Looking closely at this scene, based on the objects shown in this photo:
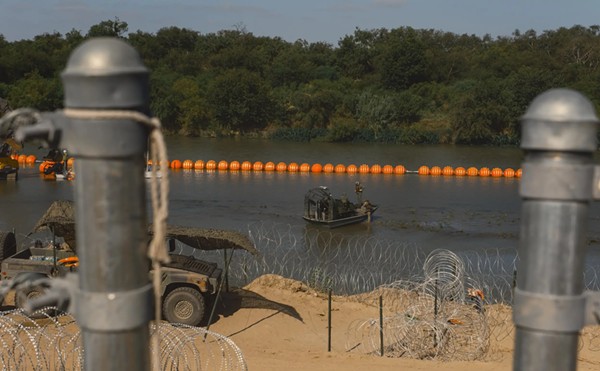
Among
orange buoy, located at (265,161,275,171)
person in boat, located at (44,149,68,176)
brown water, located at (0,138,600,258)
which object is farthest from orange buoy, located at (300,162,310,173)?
person in boat, located at (44,149,68,176)

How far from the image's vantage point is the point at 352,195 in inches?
1304

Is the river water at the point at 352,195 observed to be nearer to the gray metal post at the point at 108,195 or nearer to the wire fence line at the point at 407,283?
the wire fence line at the point at 407,283

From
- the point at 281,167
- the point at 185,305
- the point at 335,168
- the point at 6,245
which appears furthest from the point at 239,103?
the point at 185,305

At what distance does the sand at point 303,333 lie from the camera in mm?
11805

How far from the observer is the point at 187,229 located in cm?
1435

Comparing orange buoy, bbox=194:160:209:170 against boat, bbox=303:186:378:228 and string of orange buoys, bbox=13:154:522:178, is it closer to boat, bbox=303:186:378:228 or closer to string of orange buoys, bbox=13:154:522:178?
string of orange buoys, bbox=13:154:522:178

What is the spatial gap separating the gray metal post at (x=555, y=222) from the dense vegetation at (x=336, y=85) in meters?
51.5

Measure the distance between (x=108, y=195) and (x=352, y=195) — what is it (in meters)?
31.0

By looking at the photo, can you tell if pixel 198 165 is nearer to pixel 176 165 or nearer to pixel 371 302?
pixel 176 165

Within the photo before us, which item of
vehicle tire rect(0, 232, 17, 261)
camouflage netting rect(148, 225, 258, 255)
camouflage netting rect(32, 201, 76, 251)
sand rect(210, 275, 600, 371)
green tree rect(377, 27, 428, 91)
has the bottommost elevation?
sand rect(210, 275, 600, 371)

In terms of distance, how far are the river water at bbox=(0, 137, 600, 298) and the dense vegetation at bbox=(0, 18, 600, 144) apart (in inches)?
530

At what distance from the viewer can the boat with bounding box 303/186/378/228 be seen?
25109 mm

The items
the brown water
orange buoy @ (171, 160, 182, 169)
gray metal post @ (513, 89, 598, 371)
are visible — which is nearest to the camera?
gray metal post @ (513, 89, 598, 371)

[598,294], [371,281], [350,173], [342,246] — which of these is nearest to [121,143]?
[598,294]
